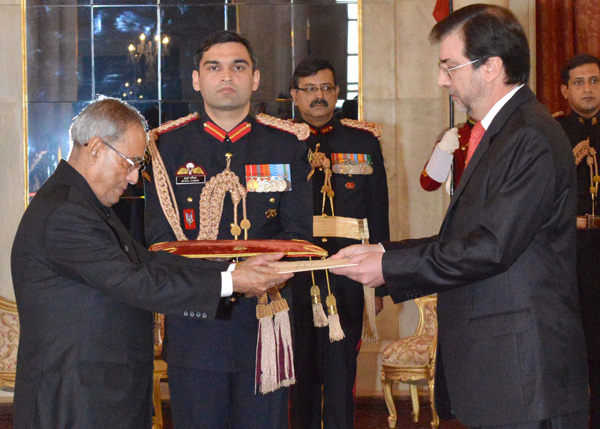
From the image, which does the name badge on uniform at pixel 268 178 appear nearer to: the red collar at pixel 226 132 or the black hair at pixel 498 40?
the red collar at pixel 226 132

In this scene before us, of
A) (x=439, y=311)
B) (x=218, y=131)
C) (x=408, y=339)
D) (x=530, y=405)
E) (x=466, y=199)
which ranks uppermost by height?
(x=218, y=131)

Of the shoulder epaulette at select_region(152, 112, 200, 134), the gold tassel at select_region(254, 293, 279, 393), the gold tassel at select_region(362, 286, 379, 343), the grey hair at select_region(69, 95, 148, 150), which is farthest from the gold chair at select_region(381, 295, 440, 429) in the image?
the grey hair at select_region(69, 95, 148, 150)

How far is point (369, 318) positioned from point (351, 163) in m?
0.83

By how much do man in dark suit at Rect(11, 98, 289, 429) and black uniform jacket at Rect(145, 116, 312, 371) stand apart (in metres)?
0.40

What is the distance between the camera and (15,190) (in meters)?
5.54

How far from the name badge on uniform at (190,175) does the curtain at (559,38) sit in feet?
9.77

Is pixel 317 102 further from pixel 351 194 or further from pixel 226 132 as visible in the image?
pixel 226 132

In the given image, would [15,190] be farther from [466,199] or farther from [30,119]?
[466,199]

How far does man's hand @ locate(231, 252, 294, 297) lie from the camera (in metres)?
2.65

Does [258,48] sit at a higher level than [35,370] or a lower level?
higher

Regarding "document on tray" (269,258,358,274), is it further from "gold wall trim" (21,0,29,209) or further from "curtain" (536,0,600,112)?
"gold wall trim" (21,0,29,209)

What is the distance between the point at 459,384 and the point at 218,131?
4.61 feet

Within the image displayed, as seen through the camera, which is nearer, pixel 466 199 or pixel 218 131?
pixel 466 199

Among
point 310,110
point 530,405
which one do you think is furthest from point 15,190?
point 530,405
